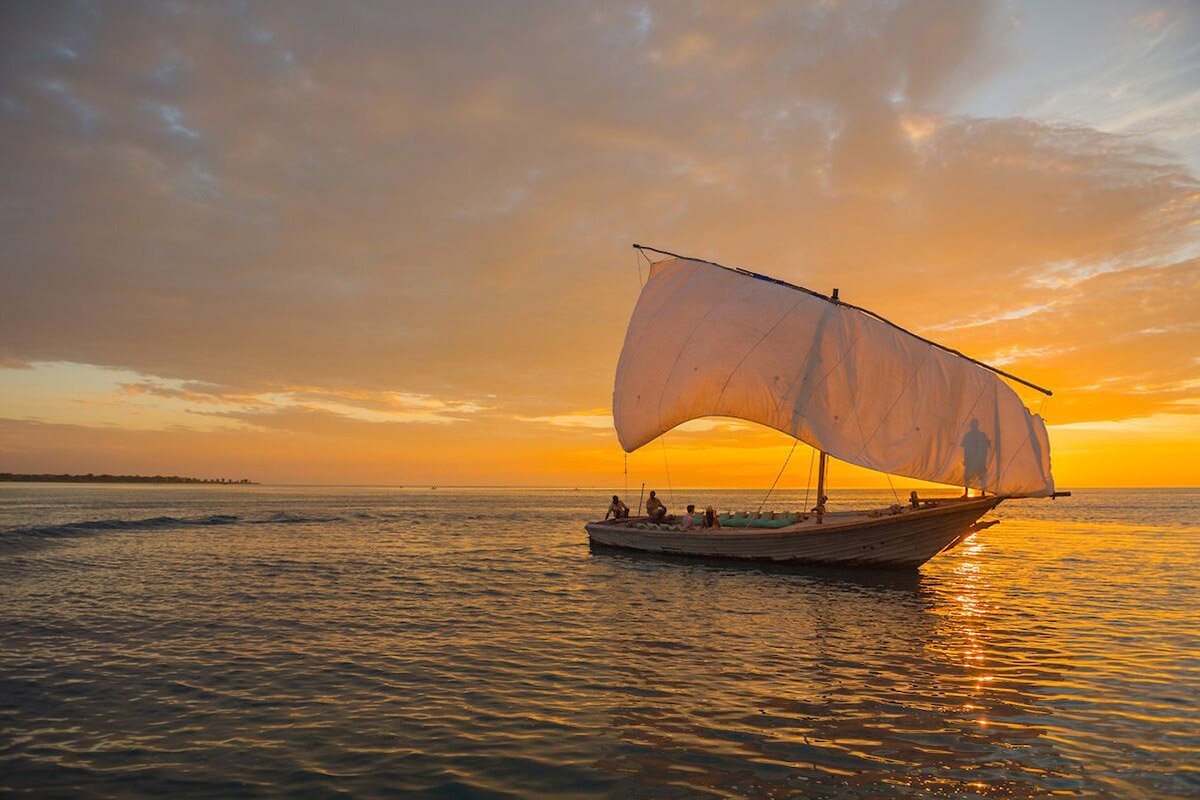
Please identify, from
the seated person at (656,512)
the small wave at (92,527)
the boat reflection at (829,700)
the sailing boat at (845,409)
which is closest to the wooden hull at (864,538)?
the sailing boat at (845,409)

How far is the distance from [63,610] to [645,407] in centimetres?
2553

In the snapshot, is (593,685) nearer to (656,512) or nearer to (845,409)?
(845,409)

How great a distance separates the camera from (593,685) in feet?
41.0

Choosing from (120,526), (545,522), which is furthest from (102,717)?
(545,522)

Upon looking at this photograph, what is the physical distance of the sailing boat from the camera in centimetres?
2833

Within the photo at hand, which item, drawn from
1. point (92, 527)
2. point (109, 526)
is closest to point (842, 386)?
point (92, 527)

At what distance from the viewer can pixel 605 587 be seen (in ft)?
81.6

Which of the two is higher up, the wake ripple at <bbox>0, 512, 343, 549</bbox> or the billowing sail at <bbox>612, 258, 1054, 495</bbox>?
the billowing sail at <bbox>612, 258, 1054, 495</bbox>

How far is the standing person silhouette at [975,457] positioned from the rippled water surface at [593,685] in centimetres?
407

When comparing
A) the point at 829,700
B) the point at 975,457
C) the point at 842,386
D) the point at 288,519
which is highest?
the point at 842,386

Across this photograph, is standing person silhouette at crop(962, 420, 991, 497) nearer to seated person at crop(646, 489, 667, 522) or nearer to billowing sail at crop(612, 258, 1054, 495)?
billowing sail at crop(612, 258, 1054, 495)

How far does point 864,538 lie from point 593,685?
62.7 feet

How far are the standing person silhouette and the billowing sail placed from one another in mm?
39

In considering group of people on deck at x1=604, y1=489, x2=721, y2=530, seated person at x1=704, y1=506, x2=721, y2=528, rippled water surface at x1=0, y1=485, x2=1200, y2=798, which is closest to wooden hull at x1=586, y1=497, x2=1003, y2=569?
seated person at x1=704, y1=506, x2=721, y2=528
